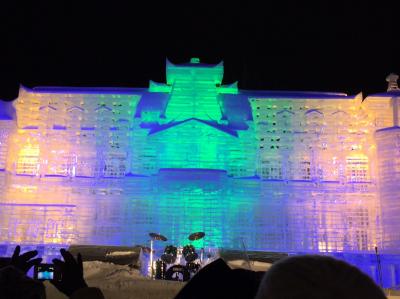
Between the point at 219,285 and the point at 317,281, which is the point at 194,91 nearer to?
the point at 219,285

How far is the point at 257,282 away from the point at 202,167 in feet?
91.9

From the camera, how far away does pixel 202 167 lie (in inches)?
1206

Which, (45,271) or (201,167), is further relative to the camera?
(201,167)

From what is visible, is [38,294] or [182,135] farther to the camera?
[182,135]

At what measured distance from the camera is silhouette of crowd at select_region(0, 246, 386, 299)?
1826mm

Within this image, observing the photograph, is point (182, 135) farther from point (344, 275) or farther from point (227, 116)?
point (344, 275)

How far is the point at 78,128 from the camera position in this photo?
31.7 m

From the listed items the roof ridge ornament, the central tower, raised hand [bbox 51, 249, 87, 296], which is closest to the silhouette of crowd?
raised hand [bbox 51, 249, 87, 296]

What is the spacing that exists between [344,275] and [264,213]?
28841 mm

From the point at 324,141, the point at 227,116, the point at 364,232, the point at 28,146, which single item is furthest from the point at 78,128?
the point at 364,232

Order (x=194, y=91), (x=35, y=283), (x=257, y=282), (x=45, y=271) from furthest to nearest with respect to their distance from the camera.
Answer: (x=194, y=91)
(x=45, y=271)
(x=35, y=283)
(x=257, y=282)

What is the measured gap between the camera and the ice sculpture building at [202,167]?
29.5 meters

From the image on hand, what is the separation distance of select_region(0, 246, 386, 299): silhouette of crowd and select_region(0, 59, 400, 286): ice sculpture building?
25606mm

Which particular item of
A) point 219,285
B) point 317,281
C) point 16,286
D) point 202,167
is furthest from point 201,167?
point 317,281
